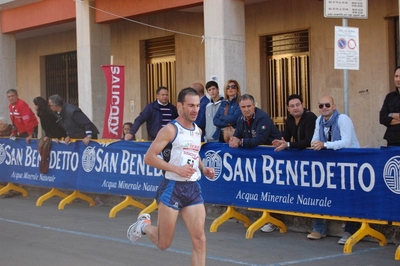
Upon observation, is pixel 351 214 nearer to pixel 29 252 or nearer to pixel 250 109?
pixel 250 109

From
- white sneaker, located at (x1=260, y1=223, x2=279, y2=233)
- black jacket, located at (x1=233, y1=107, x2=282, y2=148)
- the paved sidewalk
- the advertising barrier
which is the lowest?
the paved sidewalk

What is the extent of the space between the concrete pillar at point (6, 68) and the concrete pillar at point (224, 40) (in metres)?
8.58

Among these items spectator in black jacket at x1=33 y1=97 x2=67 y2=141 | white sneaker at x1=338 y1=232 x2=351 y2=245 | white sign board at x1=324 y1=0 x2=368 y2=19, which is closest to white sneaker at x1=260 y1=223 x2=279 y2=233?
white sneaker at x1=338 y1=232 x2=351 y2=245

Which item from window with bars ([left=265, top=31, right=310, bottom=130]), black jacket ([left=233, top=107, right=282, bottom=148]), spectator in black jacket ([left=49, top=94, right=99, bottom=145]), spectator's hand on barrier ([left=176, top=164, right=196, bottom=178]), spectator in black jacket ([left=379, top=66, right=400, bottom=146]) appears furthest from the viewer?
window with bars ([left=265, top=31, right=310, bottom=130])

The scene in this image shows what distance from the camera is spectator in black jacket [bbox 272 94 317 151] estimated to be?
9977mm

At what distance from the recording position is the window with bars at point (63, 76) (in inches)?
994

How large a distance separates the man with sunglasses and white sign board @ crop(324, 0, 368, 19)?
118 centimetres

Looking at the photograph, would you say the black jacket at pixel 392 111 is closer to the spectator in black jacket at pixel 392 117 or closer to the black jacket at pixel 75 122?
the spectator in black jacket at pixel 392 117

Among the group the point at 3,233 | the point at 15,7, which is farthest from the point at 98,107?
the point at 3,233

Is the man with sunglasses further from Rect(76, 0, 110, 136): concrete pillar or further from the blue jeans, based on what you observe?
Rect(76, 0, 110, 136): concrete pillar

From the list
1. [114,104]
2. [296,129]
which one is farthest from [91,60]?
[296,129]

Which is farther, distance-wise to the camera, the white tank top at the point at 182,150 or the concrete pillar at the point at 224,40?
the concrete pillar at the point at 224,40

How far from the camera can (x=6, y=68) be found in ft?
72.4

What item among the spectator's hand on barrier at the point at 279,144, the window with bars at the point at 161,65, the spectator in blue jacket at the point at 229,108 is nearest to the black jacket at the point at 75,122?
the spectator in blue jacket at the point at 229,108
